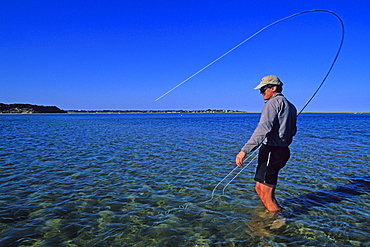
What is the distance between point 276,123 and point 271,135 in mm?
272

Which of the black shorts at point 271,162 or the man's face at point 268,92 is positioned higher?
the man's face at point 268,92

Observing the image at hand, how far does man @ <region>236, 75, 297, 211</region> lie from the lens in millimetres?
4598

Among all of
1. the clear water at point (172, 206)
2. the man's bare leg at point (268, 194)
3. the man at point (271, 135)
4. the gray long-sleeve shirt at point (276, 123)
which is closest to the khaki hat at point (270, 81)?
the man at point (271, 135)

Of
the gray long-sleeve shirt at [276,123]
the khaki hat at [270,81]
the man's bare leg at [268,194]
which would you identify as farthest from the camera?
the man's bare leg at [268,194]

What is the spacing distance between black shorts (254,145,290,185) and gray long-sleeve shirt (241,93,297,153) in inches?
7.6

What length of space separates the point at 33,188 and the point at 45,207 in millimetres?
1713

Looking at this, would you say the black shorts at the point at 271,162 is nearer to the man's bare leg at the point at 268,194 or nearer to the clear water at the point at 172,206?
the man's bare leg at the point at 268,194

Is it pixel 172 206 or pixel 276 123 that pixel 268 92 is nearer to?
pixel 276 123

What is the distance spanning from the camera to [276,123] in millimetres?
4695

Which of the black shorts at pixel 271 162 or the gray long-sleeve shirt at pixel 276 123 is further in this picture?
the black shorts at pixel 271 162

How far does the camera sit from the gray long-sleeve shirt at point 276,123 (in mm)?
4578

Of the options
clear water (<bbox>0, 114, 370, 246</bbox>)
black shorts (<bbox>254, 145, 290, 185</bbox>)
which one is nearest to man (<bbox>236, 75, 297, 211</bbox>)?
black shorts (<bbox>254, 145, 290, 185</bbox>)

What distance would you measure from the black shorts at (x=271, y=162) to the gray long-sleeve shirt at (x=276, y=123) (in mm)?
192

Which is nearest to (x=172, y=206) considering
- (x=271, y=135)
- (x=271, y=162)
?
(x=271, y=162)
